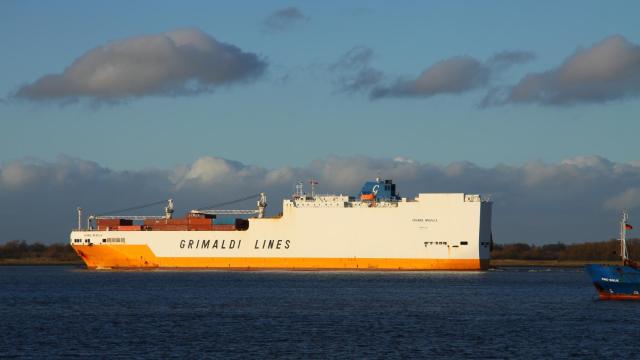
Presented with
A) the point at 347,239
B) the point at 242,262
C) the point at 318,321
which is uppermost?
the point at 347,239

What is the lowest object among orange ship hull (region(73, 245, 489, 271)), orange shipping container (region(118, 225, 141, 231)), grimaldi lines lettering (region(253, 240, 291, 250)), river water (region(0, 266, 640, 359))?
river water (region(0, 266, 640, 359))

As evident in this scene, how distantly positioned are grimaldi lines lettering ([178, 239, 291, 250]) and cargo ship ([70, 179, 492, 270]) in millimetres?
87

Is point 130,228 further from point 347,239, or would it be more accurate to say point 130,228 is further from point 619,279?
point 619,279

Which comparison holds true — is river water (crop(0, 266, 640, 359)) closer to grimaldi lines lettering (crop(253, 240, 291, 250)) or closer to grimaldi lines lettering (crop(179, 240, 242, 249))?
grimaldi lines lettering (crop(253, 240, 291, 250))

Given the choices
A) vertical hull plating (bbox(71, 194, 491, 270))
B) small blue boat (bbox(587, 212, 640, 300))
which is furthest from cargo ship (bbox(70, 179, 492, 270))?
small blue boat (bbox(587, 212, 640, 300))

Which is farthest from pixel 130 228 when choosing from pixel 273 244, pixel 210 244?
pixel 273 244

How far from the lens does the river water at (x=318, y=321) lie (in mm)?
36219

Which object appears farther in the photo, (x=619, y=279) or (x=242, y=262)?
(x=242, y=262)

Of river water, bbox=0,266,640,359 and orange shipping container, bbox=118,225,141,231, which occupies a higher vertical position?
orange shipping container, bbox=118,225,141,231

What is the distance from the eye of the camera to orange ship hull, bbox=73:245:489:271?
84625 millimetres

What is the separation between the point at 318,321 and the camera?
45969 mm

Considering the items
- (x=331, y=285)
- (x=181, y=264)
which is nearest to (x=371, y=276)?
(x=331, y=285)

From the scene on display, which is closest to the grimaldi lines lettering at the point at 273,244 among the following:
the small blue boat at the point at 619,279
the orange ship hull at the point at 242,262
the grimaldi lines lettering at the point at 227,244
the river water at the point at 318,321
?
the grimaldi lines lettering at the point at 227,244

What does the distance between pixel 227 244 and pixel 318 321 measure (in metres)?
45.0
